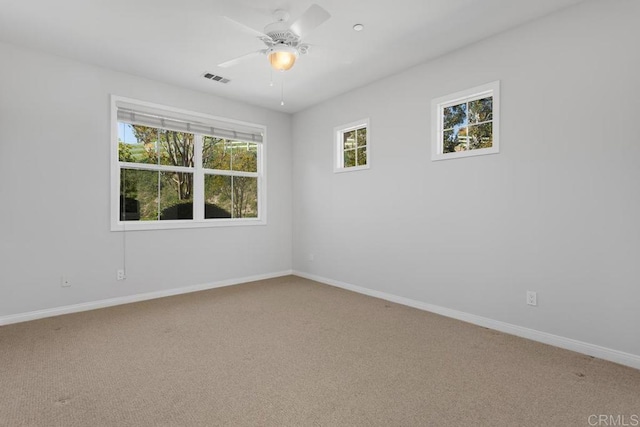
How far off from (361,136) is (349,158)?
36cm

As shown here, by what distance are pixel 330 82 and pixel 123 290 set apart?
3.65m

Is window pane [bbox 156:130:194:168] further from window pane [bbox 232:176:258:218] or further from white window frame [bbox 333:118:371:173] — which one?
white window frame [bbox 333:118:371:173]

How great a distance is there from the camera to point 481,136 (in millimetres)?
3295

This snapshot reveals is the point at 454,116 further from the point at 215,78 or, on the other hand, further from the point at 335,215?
the point at 215,78

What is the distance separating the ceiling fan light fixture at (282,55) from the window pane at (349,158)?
2050mm

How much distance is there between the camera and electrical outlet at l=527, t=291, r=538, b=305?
2865 mm

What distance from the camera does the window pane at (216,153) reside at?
15.5 ft

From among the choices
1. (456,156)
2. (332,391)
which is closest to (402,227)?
(456,156)

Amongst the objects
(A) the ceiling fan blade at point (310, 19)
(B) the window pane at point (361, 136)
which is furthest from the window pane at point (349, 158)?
(A) the ceiling fan blade at point (310, 19)

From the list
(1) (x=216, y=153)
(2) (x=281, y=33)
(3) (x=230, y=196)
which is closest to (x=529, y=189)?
(2) (x=281, y=33)

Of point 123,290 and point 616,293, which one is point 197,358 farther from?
point 616,293

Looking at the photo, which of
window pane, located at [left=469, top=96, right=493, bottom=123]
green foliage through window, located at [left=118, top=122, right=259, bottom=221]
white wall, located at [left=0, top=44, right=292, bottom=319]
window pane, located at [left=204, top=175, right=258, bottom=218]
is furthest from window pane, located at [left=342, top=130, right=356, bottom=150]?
white wall, located at [left=0, top=44, right=292, bottom=319]

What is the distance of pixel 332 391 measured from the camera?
2.06 metres

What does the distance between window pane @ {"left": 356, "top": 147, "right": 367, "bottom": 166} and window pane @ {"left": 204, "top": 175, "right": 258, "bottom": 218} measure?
176cm
